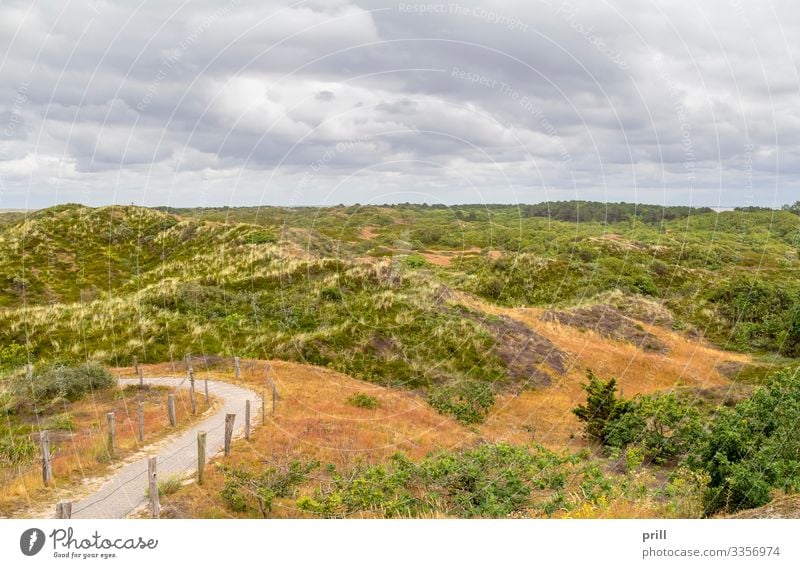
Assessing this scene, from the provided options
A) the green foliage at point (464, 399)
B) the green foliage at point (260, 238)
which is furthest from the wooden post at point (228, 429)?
the green foliage at point (260, 238)

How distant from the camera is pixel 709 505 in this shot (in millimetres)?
10695

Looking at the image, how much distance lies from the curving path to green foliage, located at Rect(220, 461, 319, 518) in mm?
2179

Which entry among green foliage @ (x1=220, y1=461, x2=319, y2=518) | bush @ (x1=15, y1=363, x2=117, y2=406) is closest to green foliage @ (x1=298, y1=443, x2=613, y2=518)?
green foliage @ (x1=220, y1=461, x2=319, y2=518)

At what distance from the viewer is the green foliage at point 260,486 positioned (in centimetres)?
1227

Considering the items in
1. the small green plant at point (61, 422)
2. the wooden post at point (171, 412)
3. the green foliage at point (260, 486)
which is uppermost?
the green foliage at point (260, 486)

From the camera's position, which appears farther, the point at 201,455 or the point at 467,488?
the point at 201,455

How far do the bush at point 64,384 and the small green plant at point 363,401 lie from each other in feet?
41.3

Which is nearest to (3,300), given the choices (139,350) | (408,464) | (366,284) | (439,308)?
(139,350)

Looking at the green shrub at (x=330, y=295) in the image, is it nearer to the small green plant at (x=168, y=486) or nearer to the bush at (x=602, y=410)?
the bush at (x=602, y=410)

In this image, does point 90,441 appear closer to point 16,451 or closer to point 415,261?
point 16,451

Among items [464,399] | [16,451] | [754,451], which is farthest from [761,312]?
[16,451]

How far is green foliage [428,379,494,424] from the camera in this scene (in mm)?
24703

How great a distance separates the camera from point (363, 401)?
2425 centimetres

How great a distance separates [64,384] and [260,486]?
61.7ft
